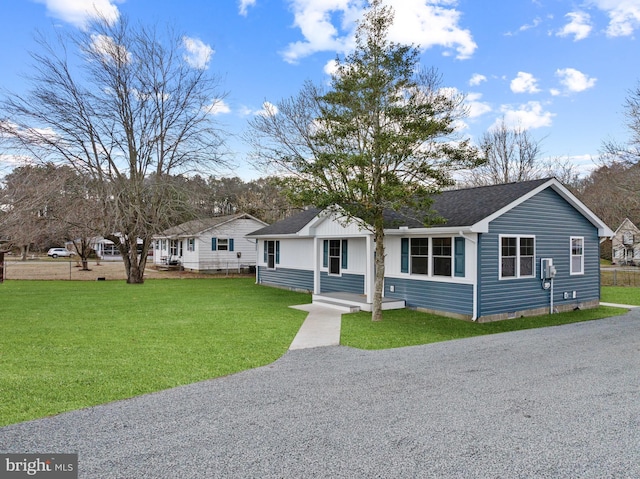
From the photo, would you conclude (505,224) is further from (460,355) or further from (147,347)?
(147,347)

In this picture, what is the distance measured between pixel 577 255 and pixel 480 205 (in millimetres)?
4181

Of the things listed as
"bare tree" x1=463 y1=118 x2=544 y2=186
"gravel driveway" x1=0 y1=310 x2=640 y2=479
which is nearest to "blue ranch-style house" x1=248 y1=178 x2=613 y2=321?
"gravel driveway" x1=0 y1=310 x2=640 y2=479

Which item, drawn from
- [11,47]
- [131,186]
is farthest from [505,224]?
[11,47]

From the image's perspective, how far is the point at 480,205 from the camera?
38.0ft

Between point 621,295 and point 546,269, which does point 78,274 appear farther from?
point 621,295

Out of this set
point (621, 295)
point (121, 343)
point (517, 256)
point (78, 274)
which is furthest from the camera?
point (78, 274)

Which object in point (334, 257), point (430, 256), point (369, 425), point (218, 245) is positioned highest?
point (218, 245)

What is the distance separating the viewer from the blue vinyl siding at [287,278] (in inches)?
693

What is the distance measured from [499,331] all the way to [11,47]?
66.0 feet

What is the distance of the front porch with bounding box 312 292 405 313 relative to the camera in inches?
481

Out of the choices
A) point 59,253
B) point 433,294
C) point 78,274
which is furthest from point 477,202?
point 59,253

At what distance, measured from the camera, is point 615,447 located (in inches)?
148

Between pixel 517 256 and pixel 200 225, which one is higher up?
pixel 200 225

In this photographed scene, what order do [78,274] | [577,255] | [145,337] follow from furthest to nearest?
[78,274] → [577,255] → [145,337]
